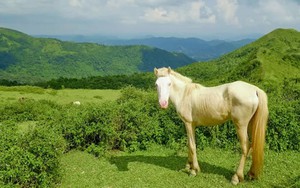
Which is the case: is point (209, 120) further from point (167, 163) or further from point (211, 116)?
point (167, 163)

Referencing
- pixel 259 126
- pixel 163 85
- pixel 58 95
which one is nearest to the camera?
pixel 259 126

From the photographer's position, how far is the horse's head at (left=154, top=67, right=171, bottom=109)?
353 inches

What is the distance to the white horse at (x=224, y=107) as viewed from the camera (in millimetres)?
8617

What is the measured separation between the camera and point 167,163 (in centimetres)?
1133

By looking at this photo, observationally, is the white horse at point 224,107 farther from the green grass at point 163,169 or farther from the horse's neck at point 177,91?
the green grass at point 163,169

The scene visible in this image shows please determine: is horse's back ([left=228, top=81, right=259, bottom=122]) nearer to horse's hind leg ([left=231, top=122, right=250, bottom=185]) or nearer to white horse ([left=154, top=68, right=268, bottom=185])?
white horse ([left=154, top=68, right=268, bottom=185])

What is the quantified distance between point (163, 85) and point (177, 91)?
0.74m

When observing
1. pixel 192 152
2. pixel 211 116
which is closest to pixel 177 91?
pixel 211 116

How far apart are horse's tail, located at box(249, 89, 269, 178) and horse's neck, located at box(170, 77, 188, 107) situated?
2184 mm

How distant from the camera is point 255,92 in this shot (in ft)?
28.2

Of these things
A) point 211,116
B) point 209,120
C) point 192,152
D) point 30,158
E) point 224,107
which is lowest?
point 192,152

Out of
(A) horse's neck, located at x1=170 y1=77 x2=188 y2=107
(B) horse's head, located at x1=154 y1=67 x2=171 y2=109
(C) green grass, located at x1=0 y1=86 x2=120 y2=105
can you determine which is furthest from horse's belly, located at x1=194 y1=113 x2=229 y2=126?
(C) green grass, located at x1=0 y1=86 x2=120 y2=105

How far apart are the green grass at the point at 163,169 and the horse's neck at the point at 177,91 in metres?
2.46

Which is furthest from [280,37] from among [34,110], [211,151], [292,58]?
[211,151]
